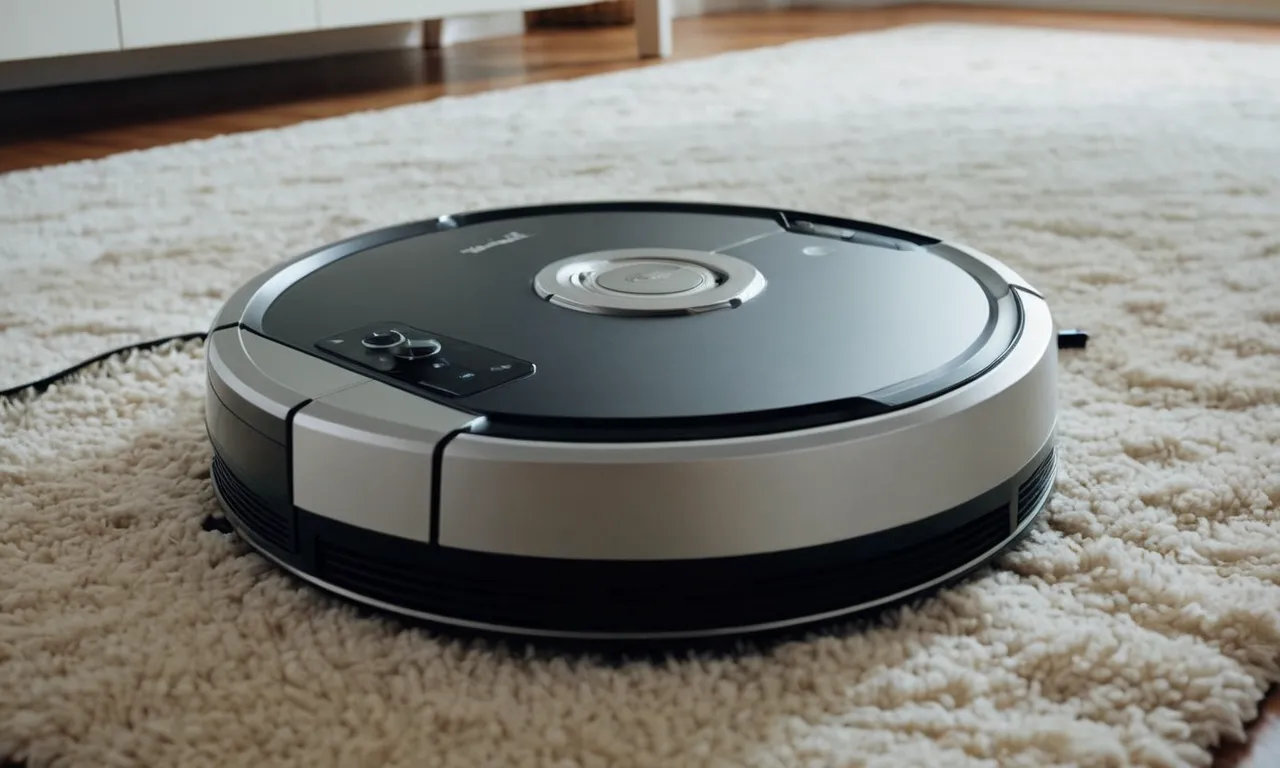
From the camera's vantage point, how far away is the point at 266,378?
0.69 m

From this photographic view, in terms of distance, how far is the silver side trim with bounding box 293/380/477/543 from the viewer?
1.97 ft

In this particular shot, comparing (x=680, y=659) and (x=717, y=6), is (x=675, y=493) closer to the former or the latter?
(x=680, y=659)

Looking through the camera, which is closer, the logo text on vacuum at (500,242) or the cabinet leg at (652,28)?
the logo text on vacuum at (500,242)

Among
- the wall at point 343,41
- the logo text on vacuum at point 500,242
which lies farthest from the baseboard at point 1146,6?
the logo text on vacuum at point 500,242

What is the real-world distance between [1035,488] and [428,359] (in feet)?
1.16

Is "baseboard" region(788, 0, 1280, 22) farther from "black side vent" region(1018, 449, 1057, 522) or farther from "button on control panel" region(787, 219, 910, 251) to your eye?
"black side vent" region(1018, 449, 1057, 522)

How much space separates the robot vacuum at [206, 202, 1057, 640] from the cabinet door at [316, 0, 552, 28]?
1.57m

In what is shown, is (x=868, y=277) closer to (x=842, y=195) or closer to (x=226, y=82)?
(x=842, y=195)

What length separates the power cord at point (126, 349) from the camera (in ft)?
3.12

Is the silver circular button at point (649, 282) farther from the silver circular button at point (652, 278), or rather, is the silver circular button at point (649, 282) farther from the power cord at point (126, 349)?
the power cord at point (126, 349)

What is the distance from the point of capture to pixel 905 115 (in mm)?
Result: 2189

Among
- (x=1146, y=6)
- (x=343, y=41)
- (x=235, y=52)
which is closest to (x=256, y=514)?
(x=235, y=52)

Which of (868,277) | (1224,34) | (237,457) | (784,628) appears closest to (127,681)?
(237,457)

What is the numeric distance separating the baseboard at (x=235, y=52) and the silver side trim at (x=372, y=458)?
208cm
